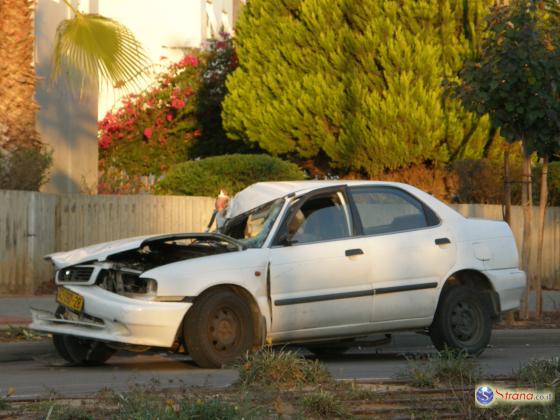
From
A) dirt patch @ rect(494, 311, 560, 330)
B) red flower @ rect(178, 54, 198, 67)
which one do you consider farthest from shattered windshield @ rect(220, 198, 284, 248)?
red flower @ rect(178, 54, 198, 67)

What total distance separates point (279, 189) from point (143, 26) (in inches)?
974

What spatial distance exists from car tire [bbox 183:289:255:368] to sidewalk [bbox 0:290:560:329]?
12.9ft

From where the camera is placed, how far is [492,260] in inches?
445

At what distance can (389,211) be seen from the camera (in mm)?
11109

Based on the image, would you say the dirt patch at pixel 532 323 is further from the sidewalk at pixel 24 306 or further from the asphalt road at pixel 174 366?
the sidewalk at pixel 24 306

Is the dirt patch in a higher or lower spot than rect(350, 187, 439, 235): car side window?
lower

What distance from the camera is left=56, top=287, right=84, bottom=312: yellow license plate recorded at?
10.1m

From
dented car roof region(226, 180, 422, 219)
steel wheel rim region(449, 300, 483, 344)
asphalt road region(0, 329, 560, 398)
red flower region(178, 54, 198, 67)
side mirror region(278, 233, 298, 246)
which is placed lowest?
asphalt road region(0, 329, 560, 398)

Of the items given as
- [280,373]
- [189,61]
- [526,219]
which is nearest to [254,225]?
[280,373]

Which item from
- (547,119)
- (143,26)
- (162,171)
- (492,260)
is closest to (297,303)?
(492,260)

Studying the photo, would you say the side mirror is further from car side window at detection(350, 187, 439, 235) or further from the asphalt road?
the asphalt road

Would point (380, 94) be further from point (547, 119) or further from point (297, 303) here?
point (297, 303)

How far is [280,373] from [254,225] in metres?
3.21

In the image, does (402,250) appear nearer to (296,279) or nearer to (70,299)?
(296,279)
